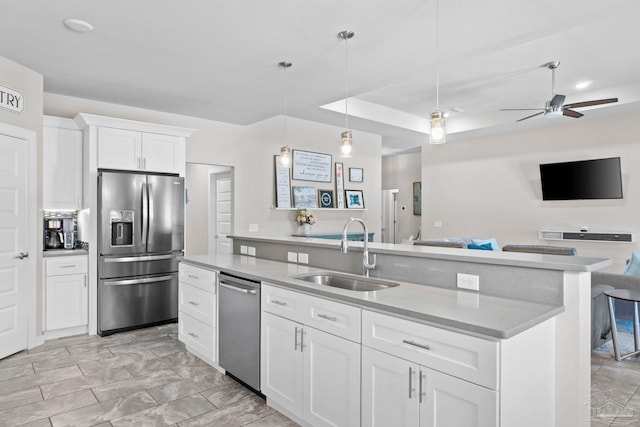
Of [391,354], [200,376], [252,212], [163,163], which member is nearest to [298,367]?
[391,354]

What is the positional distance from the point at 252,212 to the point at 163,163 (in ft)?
5.27

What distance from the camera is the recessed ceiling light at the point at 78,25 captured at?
281 cm

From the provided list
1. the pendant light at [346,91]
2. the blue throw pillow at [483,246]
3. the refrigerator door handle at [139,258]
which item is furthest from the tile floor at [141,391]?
the pendant light at [346,91]

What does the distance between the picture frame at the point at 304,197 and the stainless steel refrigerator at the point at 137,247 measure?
203 centimetres

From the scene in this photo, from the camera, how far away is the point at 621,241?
18.6 feet

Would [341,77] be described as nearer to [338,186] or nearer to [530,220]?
[338,186]

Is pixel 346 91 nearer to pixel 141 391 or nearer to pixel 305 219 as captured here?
pixel 305 219

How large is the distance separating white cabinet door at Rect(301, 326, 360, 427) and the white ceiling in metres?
2.18

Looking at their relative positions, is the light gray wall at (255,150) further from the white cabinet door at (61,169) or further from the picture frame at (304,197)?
the white cabinet door at (61,169)

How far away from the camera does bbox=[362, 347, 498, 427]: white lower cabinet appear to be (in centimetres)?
150

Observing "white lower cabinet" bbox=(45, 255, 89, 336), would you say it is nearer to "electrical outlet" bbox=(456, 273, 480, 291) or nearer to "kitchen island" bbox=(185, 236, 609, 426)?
"kitchen island" bbox=(185, 236, 609, 426)

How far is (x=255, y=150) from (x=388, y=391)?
4767 millimetres

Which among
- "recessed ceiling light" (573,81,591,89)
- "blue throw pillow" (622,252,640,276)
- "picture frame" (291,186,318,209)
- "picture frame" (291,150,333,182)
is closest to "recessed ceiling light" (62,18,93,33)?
"picture frame" (291,150,333,182)

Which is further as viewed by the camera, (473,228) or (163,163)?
(473,228)
